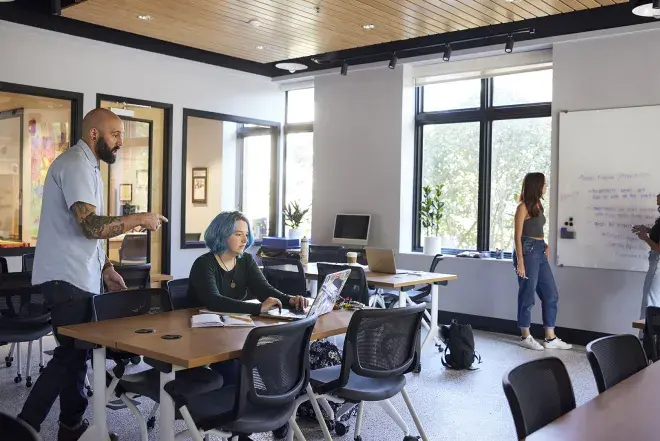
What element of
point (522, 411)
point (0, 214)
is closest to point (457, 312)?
point (0, 214)

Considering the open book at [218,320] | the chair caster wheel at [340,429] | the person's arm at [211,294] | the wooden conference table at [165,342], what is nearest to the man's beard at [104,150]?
the person's arm at [211,294]

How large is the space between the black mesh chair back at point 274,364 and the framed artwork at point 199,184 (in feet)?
19.8

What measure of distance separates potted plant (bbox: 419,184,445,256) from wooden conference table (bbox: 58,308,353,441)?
173 inches

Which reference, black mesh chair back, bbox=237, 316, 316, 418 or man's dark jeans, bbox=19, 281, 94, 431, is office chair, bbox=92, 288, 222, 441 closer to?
man's dark jeans, bbox=19, 281, 94, 431

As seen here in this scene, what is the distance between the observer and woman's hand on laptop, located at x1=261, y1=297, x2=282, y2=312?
3.53 m

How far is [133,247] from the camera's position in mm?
7836

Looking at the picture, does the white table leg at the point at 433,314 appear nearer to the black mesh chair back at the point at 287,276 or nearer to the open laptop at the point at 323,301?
the black mesh chair back at the point at 287,276

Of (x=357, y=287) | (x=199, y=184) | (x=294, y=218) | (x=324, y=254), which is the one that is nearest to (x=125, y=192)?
(x=199, y=184)

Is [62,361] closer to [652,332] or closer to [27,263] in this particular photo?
[27,263]

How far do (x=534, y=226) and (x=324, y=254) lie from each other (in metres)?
2.25

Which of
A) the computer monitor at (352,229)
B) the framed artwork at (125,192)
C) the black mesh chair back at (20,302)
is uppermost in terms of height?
the framed artwork at (125,192)

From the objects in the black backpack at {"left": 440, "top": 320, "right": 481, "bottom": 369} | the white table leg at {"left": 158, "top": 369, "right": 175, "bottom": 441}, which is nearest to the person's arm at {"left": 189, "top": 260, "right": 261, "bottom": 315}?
the white table leg at {"left": 158, "top": 369, "right": 175, "bottom": 441}

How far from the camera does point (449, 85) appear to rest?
26.4 feet

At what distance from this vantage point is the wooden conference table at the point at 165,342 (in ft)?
8.56
